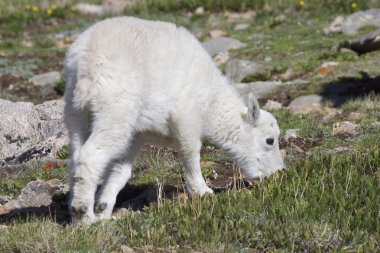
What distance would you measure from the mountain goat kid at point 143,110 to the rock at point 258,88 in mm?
7844

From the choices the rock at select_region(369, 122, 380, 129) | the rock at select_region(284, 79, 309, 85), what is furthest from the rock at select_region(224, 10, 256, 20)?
the rock at select_region(369, 122, 380, 129)

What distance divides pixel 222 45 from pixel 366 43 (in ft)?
17.1

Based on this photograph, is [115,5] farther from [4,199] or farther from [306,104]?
[4,199]

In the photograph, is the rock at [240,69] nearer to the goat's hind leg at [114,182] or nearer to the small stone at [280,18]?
the small stone at [280,18]

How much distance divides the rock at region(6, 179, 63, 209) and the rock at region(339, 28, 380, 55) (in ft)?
37.3

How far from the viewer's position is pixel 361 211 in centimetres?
668

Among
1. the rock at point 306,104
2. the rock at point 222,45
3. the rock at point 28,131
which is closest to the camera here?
the rock at point 28,131

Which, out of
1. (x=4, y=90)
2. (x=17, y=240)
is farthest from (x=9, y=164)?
(x=4, y=90)

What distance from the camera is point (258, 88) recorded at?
56.1 feet

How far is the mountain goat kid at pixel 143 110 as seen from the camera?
7.04 metres

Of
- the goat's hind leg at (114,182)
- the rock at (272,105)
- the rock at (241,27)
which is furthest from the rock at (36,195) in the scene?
the rock at (241,27)

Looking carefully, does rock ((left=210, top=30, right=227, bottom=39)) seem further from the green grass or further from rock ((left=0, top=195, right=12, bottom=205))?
the green grass

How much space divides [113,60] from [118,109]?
1.72 feet

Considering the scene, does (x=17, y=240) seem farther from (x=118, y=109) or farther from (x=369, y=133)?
(x=369, y=133)
